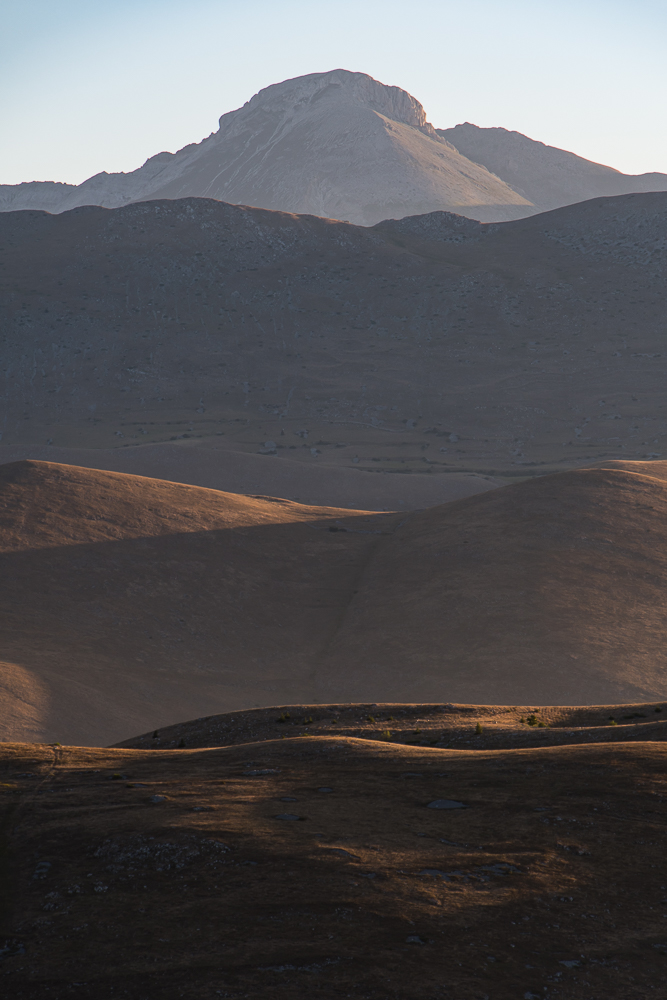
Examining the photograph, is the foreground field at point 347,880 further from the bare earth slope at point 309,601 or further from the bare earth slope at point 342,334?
the bare earth slope at point 342,334

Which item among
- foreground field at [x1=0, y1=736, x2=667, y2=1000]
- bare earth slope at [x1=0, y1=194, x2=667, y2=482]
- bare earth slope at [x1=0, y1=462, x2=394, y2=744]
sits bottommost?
bare earth slope at [x1=0, y1=462, x2=394, y2=744]

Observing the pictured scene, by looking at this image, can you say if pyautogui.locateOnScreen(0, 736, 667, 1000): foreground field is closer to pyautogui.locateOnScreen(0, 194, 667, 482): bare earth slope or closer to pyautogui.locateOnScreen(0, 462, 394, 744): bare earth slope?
pyautogui.locateOnScreen(0, 462, 394, 744): bare earth slope

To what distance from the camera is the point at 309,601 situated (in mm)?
44719

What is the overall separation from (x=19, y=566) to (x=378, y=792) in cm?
3180

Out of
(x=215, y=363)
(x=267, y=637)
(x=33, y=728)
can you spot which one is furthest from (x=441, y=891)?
(x=215, y=363)

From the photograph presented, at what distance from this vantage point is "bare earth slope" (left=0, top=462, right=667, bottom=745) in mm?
33812

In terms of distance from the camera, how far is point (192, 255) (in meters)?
125

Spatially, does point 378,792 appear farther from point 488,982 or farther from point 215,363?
point 215,363

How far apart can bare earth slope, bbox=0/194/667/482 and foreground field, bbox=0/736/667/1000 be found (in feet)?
219

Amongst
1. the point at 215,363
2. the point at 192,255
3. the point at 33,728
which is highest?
the point at 192,255

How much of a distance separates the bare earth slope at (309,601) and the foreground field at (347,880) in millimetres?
17392

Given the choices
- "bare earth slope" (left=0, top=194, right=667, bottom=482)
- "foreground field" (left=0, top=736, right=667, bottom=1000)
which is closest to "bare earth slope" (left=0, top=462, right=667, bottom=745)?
"foreground field" (left=0, top=736, right=667, bottom=1000)

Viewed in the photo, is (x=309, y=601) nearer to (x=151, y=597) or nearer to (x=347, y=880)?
(x=151, y=597)

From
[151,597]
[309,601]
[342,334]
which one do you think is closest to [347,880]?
[151,597]
